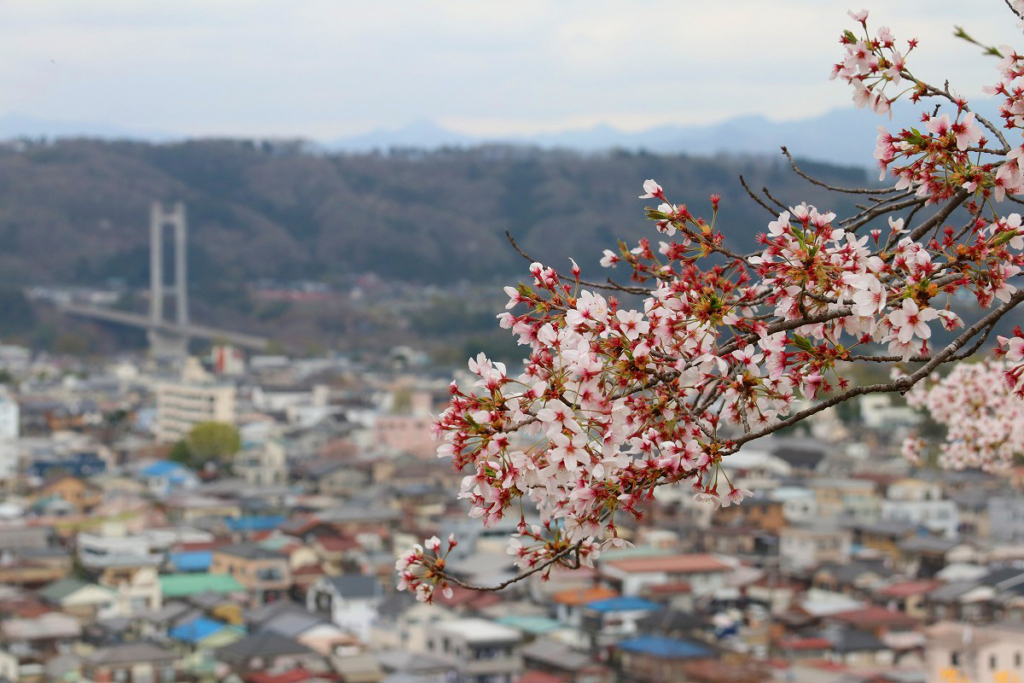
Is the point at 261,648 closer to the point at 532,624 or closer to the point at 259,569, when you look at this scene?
the point at 532,624

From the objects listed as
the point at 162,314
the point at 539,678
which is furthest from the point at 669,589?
the point at 162,314

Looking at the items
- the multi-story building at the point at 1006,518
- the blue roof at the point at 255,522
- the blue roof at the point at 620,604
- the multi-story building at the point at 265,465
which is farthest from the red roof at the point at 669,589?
the multi-story building at the point at 265,465

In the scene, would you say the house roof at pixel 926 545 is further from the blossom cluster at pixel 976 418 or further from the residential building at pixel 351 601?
the blossom cluster at pixel 976 418

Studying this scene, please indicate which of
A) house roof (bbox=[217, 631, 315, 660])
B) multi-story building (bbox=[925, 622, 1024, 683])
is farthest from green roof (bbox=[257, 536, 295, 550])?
multi-story building (bbox=[925, 622, 1024, 683])

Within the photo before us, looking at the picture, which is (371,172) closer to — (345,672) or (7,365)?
(7,365)

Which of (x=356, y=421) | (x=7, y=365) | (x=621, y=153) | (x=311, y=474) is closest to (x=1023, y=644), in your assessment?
(x=311, y=474)

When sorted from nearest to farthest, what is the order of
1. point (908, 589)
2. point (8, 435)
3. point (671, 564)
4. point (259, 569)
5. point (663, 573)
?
point (908, 589) → point (663, 573) → point (671, 564) → point (259, 569) → point (8, 435)

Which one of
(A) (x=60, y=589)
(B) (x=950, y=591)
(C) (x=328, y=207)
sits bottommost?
(A) (x=60, y=589)
